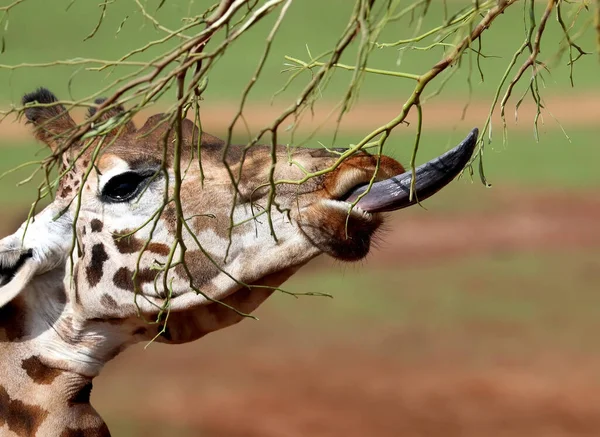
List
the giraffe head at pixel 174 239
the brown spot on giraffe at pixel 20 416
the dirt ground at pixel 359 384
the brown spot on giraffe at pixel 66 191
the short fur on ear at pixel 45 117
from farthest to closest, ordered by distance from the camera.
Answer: the dirt ground at pixel 359 384
the short fur on ear at pixel 45 117
the brown spot on giraffe at pixel 66 191
the brown spot on giraffe at pixel 20 416
the giraffe head at pixel 174 239

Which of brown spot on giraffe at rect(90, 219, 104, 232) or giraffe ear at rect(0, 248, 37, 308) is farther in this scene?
brown spot on giraffe at rect(90, 219, 104, 232)

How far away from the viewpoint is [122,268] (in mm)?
3586

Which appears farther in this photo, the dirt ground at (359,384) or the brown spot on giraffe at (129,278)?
the dirt ground at (359,384)

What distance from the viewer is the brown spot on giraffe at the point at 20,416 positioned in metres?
3.54

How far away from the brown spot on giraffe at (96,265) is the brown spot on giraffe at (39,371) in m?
0.35

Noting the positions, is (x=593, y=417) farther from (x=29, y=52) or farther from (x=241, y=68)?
(x=29, y=52)

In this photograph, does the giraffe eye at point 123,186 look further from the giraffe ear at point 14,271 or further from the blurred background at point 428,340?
the blurred background at point 428,340

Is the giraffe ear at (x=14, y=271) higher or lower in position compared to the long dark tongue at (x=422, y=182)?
lower

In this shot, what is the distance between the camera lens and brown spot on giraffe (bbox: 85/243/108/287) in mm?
3598

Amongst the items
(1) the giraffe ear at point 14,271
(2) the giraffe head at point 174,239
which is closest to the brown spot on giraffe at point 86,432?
(2) the giraffe head at point 174,239

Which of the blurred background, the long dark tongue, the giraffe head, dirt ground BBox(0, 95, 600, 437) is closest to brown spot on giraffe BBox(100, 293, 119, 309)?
the giraffe head

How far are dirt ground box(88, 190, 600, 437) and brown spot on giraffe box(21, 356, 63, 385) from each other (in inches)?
235

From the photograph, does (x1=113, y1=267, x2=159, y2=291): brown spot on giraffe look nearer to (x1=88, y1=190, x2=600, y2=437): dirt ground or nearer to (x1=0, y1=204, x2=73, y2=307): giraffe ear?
(x1=0, y1=204, x2=73, y2=307): giraffe ear

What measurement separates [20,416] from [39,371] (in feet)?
0.57
